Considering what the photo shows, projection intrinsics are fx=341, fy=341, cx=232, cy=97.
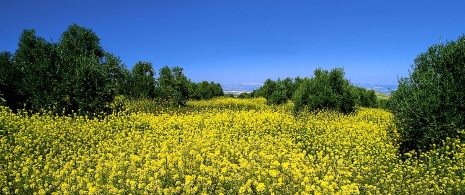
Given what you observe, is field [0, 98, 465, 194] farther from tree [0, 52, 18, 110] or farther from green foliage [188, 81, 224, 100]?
green foliage [188, 81, 224, 100]

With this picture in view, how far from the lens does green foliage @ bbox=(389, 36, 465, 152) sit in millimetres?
12055

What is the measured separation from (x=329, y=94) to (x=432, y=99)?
11696 mm

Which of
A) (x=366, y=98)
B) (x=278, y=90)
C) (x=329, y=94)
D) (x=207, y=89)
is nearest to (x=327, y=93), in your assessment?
(x=329, y=94)

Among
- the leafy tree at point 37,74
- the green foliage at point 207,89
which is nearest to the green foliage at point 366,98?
the green foliage at point 207,89

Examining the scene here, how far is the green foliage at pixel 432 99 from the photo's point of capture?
12.1m

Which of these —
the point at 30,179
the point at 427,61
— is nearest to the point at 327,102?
the point at 427,61

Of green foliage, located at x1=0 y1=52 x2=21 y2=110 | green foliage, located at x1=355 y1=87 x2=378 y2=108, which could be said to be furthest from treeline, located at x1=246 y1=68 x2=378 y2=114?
green foliage, located at x1=355 y1=87 x2=378 y2=108

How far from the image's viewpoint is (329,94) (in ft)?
78.2

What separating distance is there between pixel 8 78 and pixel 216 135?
50.6 feet

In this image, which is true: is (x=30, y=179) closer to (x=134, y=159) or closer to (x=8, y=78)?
(x=134, y=159)

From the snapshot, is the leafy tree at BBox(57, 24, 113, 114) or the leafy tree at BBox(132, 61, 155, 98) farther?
the leafy tree at BBox(132, 61, 155, 98)

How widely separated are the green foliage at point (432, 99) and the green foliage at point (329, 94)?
964 cm

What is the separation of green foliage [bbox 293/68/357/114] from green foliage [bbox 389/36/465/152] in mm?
9641

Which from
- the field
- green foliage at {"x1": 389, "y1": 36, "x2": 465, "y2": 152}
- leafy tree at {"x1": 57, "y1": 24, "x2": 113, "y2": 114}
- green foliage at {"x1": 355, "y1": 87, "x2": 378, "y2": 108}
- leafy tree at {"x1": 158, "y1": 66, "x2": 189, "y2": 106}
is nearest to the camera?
the field
